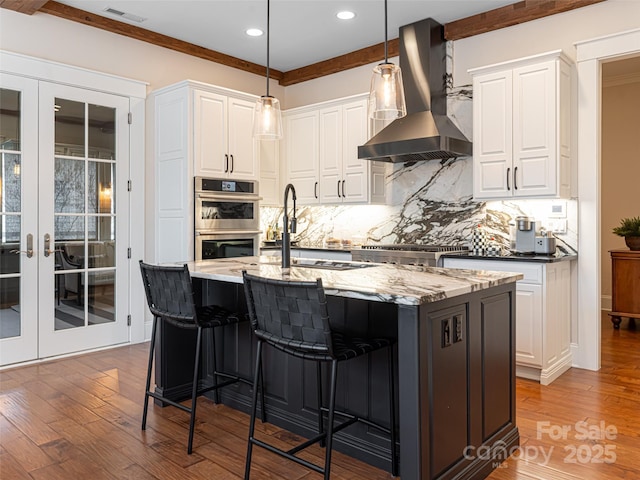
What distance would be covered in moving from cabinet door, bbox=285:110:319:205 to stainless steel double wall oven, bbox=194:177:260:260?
0.64 metres

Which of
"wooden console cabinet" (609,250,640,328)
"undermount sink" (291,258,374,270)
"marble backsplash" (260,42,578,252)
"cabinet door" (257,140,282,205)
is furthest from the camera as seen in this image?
"cabinet door" (257,140,282,205)

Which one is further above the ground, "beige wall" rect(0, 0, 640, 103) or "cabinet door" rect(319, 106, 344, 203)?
"beige wall" rect(0, 0, 640, 103)

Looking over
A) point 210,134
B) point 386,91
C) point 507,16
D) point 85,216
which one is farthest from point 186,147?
point 507,16

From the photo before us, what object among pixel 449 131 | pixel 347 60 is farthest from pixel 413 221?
pixel 347 60

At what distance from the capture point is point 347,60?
570 cm

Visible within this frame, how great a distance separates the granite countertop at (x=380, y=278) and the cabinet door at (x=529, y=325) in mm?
1299

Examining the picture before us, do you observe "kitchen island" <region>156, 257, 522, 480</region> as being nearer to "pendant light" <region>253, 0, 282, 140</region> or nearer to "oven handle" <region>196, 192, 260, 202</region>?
"pendant light" <region>253, 0, 282, 140</region>

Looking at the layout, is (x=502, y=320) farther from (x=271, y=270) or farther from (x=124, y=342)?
(x=124, y=342)

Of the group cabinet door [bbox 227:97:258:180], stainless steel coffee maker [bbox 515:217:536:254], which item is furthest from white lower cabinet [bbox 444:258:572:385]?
cabinet door [bbox 227:97:258:180]

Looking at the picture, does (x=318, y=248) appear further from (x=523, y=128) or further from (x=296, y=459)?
(x=296, y=459)

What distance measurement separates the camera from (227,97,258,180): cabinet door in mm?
5145

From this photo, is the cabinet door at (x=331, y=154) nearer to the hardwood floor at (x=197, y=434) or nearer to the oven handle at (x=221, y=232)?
the oven handle at (x=221, y=232)

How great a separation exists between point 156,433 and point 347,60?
14.3 feet

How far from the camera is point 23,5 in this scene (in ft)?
13.2
